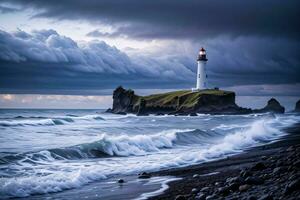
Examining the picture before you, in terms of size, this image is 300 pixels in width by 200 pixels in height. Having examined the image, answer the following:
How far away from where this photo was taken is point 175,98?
10756 cm

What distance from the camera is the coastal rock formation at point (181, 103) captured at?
97812 mm

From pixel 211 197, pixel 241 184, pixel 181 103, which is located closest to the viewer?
pixel 211 197

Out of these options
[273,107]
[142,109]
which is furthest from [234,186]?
[273,107]

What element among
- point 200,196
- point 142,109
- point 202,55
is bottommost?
point 142,109

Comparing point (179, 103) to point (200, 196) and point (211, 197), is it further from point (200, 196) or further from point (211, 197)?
point (211, 197)

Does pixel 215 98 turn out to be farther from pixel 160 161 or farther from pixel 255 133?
pixel 160 161

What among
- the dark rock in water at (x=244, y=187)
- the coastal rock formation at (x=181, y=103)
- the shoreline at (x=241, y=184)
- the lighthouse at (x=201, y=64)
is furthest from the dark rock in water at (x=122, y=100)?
the dark rock in water at (x=244, y=187)

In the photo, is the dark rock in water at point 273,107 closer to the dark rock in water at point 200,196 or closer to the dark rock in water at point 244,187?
the dark rock in water at point 200,196

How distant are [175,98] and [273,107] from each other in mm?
35712

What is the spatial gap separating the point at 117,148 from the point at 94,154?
1890mm

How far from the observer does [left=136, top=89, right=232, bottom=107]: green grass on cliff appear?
99.6m

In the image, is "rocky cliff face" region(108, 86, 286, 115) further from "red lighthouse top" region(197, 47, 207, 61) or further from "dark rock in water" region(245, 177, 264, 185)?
"dark rock in water" region(245, 177, 264, 185)

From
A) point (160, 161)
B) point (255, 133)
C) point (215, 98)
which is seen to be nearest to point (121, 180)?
point (160, 161)

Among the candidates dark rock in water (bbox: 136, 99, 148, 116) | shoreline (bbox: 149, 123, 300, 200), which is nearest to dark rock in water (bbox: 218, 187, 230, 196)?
shoreline (bbox: 149, 123, 300, 200)
